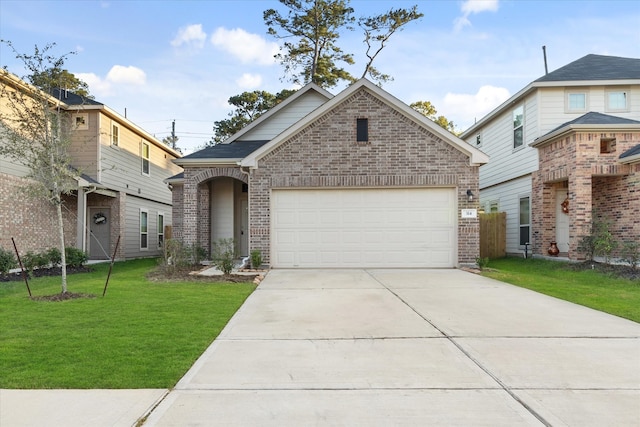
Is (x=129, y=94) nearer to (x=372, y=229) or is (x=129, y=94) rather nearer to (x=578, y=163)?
(x=372, y=229)

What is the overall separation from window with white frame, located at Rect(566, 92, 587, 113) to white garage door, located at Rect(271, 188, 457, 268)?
6249 millimetres

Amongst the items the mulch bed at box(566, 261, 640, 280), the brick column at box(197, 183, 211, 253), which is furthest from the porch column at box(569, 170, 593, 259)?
the brick column at box(197, 183, 211, 253)

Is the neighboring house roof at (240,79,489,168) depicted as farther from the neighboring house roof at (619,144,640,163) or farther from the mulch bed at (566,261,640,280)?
the neighboring house roof at (619,144,640,163)

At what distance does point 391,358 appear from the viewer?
4.20 meters

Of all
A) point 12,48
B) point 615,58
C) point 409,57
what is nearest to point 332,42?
point 409,57

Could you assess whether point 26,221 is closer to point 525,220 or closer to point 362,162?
point 362,162

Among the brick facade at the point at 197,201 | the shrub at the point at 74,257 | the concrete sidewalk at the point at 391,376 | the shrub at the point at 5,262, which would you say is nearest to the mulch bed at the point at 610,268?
the concrete sidewalk at the point at 391,376

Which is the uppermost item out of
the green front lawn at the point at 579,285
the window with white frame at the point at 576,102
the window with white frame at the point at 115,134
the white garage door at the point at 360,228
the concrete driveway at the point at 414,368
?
the window with white frame at the point at 576,102

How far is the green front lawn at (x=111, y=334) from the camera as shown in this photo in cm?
367

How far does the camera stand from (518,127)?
15.9 meters

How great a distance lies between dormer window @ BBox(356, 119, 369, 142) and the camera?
1208 centimetres

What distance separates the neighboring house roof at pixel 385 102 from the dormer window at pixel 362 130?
2.61ft

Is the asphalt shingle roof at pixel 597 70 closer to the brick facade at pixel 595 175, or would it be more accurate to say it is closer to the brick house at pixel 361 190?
→ the brick facade at pixel 595 175

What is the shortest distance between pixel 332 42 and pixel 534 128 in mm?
16479
